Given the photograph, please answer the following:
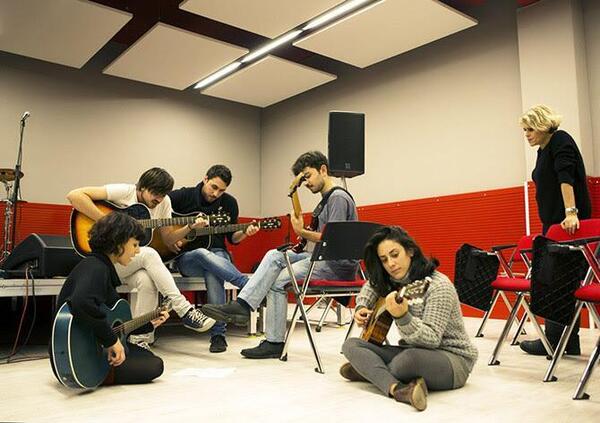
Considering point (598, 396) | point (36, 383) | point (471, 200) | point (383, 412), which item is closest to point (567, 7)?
point (471, 200)

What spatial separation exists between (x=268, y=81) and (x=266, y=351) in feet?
14.9

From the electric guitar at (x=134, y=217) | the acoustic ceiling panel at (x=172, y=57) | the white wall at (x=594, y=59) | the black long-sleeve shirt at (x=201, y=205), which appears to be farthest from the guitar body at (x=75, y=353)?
the white wall at (x=594, y=59)

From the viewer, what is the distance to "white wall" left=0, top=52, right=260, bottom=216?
6625 mm

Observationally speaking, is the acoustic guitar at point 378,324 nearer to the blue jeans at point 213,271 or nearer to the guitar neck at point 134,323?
the guitar neck at point 134,323

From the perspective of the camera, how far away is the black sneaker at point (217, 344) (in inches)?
138

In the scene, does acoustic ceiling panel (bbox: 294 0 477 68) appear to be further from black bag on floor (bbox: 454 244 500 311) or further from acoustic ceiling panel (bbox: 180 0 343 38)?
black bag on floor (bbox: 454 244 500 311)

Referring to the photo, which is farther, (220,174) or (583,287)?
(220,174)

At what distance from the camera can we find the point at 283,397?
230cm

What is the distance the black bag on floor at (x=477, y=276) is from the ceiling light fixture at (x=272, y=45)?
131 inches

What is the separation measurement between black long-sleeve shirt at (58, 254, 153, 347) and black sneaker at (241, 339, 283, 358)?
0.98 meters

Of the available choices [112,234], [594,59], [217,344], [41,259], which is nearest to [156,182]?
[41,259]

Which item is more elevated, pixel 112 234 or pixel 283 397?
pixel 112 234

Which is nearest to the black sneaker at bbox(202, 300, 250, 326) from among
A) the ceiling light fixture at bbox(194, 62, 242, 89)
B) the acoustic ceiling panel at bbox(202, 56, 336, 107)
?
the acoustic ceiling panel at bbox(202, 56, 336, 107)

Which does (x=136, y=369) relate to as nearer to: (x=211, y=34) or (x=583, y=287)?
(x=583, y=287)
